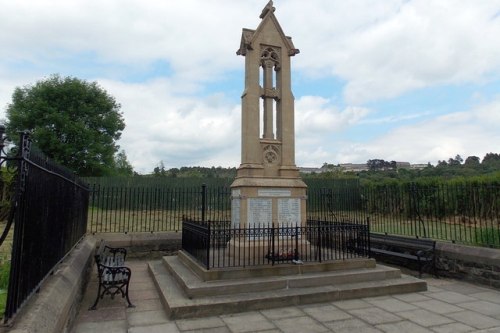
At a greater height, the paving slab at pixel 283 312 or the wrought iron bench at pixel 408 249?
the wrought iron bench at pixel 408 249

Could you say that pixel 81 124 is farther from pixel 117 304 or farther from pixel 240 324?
pixel 240 324

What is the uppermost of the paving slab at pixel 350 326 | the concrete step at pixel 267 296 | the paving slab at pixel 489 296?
the concrete step at pixel 267 296

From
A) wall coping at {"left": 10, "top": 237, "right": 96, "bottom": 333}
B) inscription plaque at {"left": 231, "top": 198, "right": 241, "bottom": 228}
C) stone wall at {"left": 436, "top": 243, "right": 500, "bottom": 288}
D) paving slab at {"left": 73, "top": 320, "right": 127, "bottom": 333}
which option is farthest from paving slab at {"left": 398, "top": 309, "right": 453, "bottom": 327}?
wall coping at {"left": 10, "top": 237, "right": 96, "bottom": 333}

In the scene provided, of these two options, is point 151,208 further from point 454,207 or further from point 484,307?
point 484,307

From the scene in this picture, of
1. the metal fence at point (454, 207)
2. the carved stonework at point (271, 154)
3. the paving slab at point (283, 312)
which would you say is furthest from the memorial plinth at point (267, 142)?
the metal fence at point (454, 207)

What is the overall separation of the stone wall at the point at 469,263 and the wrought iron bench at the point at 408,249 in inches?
8.6

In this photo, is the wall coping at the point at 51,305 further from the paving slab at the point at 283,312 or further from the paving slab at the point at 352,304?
the paving slab at the point at 352,304

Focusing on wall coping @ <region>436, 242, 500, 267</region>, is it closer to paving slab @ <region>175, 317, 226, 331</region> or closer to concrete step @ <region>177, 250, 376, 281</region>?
concrete step @ <region>177, 250, 376, 281</region>

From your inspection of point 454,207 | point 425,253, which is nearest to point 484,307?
point 425,253

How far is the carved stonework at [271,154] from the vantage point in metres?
8.60

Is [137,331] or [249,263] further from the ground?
[249,263]

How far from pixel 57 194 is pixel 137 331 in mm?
2259

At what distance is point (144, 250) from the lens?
1028cm

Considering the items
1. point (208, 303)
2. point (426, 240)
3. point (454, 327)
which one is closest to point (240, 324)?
point (208, 303)
